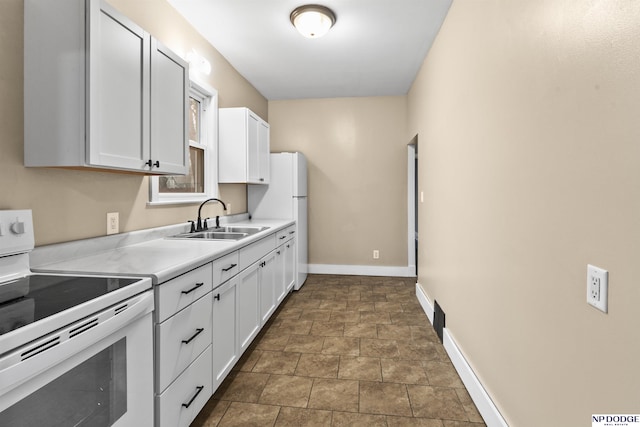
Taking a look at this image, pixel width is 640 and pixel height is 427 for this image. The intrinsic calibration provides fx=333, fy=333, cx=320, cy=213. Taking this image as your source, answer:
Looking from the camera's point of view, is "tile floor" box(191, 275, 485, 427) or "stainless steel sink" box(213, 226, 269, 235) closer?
"tile floor" box(191, 275, 485, 427)

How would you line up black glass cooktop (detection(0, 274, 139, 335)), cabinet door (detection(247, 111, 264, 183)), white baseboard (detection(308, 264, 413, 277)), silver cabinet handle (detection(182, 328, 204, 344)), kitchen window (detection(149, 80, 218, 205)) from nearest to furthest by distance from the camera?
black glass cooktop (detection(0, 274, 139, 335)), silver cabinet handle (detection(182, 328, 204, 344)), kitchen window (detection(149, 80, 218, 205)), cabinet door (detection(247, 111, 264, 183)), white baseboard (detection(308, 264, 413, 277))

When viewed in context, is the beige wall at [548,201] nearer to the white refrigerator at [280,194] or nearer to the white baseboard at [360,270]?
the white refrigerator at [280,194]

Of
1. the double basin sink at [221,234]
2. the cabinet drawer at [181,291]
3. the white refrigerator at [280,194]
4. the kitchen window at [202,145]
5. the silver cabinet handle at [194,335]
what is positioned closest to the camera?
the cabinet drawer at [181,291]

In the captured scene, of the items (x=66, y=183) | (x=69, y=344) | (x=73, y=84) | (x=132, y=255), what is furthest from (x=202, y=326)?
(x=73, y=84)

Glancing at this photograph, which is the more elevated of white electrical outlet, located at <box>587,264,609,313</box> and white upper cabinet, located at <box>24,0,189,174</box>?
white upper cabinet, located at <box>24,0,189,174</box>

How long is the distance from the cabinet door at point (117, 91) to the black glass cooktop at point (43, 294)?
1.69 feet

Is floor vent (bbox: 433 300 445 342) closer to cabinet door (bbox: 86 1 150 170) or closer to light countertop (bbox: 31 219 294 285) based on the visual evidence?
light countertop (bbox: 31 219 294 285)

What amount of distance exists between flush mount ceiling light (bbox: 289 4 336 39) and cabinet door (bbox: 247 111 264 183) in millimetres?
1015

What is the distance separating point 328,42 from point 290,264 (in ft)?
7.64

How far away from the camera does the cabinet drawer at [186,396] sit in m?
1.41

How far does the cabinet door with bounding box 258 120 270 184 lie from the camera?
12.2 ft

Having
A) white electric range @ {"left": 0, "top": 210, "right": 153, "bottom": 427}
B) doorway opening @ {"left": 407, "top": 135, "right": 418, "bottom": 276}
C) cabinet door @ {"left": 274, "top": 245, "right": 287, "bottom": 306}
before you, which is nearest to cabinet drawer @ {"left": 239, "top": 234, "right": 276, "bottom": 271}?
cabinet door @ {"left": 274, "top": 245, "right": 287, "bottom": 306}

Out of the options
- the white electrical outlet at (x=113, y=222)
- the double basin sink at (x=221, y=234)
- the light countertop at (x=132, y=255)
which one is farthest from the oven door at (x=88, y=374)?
the double basin sink at (x=221, y=234)

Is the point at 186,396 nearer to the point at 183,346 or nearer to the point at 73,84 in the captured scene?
the point at 183,346
